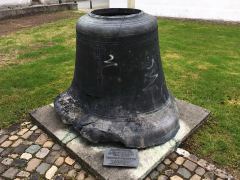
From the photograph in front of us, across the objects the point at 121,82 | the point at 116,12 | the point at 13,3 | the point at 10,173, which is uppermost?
the point at 116,12

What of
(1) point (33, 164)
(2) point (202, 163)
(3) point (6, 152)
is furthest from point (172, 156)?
(3) point (6, 152)

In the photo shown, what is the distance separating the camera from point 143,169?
3566mm

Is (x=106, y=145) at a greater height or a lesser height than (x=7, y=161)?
greater

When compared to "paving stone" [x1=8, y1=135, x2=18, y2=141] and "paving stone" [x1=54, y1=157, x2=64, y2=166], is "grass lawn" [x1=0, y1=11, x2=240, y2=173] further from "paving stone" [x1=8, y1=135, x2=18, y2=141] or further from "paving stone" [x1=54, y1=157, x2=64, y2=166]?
"paving stone" [x1=54, y1=157, x2=64, y2=166]

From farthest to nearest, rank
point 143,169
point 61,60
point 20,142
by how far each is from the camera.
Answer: point 61,60, point 20,142, point 143,169

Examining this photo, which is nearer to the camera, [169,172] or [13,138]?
[169,172]

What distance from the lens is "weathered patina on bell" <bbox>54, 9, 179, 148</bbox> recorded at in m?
3.68

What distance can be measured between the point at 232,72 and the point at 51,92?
4.26m

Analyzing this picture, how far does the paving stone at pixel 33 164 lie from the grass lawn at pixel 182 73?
1174 millimetres

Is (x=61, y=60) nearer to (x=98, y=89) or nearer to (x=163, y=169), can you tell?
(x=98, y=89)

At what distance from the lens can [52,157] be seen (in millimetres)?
3996

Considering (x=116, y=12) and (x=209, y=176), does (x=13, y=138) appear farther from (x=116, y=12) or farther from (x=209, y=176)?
(x=209, y=176)

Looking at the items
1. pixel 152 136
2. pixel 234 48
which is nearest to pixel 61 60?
pixel 152 136

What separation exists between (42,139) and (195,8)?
1055cm
